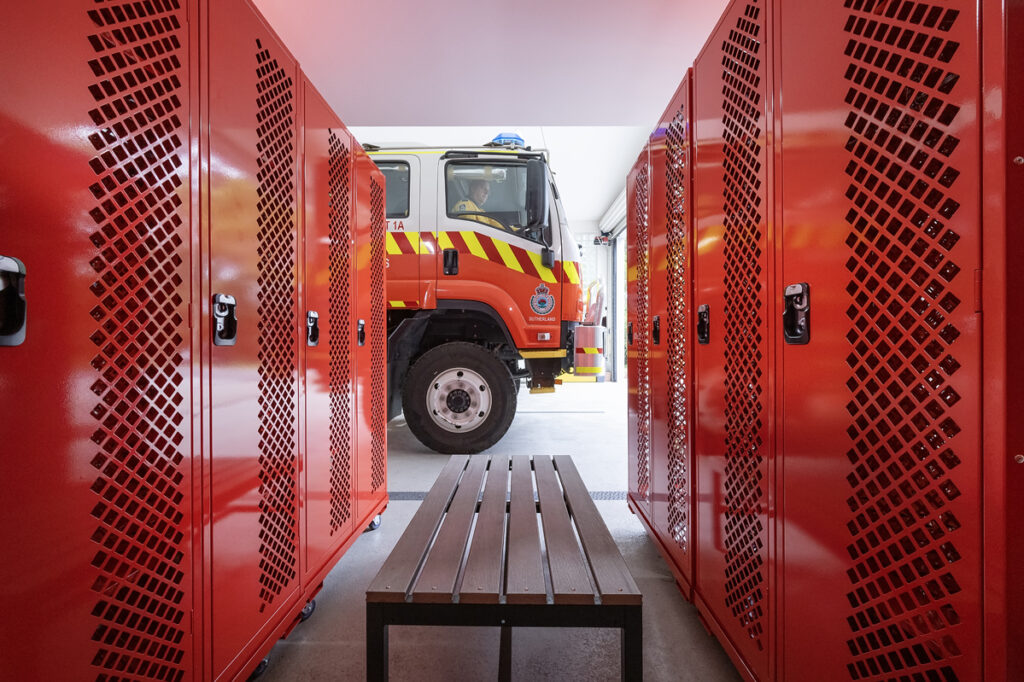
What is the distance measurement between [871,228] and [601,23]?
2390mm

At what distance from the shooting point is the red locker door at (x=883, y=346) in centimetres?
62

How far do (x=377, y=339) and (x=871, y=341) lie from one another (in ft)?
7.25

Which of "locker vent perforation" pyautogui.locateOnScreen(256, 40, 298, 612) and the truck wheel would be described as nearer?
"locker vent perforation" pyautogui.locateOnScreen(256, 40, 298, 612)

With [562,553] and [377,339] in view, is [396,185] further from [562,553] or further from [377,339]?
[562,553]

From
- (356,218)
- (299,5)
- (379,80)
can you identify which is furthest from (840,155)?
(379,80)

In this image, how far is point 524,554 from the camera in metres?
1.10

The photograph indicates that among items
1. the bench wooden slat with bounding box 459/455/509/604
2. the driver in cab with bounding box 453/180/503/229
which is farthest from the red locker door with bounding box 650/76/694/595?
the driver in cab with bounding box 453/180/503/229

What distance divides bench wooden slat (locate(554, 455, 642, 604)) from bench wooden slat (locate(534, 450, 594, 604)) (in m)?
0.02

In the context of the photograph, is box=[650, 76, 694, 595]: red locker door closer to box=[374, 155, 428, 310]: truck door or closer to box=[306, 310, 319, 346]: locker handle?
box=[306, 310, 319, 346]: locker handle

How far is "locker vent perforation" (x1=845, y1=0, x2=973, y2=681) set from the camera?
65 centimetres

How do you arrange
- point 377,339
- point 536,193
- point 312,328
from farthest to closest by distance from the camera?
point 536,193
point 377,339
point 312,328

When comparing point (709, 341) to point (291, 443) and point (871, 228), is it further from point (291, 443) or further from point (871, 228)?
point (291, 443)

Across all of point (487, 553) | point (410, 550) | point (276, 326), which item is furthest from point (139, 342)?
point (487, 553)

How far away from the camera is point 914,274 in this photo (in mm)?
720
